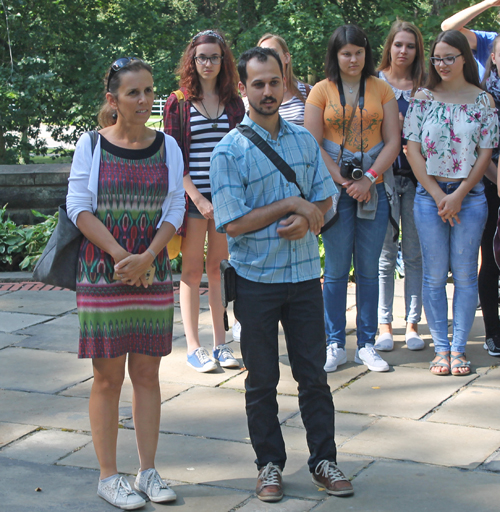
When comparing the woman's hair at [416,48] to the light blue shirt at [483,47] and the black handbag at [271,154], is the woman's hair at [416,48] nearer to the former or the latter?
the light blue shirt at [483,47]

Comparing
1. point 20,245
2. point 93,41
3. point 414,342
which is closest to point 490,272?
point 414,342

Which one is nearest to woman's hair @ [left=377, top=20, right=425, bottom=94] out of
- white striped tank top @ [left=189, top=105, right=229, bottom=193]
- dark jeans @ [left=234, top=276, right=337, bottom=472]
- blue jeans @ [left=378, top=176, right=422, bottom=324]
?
blue jeans @ [left=378, top=176, right=422, bottom=324]

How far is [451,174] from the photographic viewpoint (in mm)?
4605

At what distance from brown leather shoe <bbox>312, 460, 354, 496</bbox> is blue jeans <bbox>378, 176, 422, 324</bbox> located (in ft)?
7.27

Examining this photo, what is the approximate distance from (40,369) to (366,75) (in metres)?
2.97

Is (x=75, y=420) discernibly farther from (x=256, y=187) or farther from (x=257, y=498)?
(x=256, y=187)

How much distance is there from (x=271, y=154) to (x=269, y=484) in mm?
1433

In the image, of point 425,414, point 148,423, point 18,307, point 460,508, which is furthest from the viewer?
point 18,307

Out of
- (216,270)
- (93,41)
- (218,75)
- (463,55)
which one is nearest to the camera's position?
(463,55)

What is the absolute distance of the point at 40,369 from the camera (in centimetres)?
502

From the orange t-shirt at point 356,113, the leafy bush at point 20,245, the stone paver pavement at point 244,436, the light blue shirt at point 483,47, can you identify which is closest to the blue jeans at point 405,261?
the stone paver pavement at point 244,436

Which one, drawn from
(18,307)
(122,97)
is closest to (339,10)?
(18,307)

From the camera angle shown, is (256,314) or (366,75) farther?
(366,75)

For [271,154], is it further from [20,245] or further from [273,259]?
[20,245]
